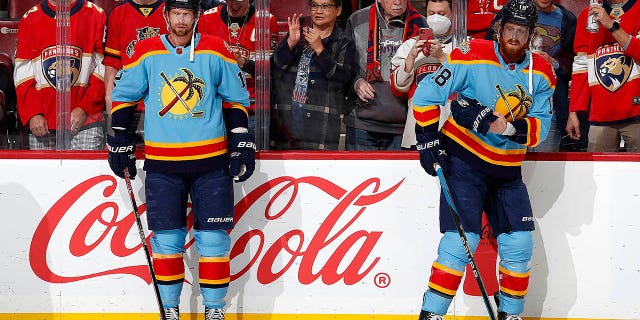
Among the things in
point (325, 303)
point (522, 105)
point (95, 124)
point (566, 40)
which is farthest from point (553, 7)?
point (95, 124)

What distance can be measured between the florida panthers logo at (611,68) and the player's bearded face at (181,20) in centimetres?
173

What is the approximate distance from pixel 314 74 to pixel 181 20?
0.71 m

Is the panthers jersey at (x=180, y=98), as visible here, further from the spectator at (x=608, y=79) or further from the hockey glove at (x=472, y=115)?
the spectator at (x=608, y=79)

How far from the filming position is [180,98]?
447 cm

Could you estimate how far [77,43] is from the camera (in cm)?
491

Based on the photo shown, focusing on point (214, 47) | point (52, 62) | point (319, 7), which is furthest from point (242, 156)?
point (52, 62)

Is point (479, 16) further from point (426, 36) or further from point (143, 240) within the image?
point (143, 240)

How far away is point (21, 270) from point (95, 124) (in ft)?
2.24

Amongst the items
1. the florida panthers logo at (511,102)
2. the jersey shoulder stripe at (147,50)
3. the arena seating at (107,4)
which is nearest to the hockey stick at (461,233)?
the florida panthers logo at (511,102)

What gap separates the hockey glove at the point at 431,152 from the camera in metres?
4.40

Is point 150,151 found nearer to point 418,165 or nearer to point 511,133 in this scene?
point 418,165

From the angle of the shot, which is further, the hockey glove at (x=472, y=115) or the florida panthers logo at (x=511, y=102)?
the florida panthers logo at (x=511, y=102)

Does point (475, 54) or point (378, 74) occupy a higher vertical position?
point (475, 54)

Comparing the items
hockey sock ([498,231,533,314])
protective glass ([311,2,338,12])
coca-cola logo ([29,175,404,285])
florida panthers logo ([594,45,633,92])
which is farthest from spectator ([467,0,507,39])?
hockey sock ([498,231,533,314])
